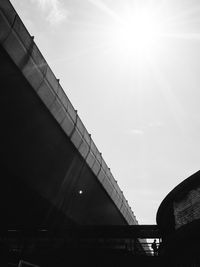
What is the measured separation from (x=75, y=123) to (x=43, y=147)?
182 centimetres

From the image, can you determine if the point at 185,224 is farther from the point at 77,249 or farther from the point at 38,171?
the point at 38,171

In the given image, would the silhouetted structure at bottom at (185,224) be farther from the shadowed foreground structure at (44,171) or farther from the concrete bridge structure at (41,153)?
the concrete bridge structure at (41,153)

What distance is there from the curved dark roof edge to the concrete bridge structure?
15.2ft

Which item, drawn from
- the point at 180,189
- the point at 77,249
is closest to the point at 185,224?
the point at 180,189

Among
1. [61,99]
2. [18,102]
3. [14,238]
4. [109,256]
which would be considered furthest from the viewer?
[14,238]

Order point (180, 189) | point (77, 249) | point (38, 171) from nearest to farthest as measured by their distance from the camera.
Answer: point (180, 189), point (38, 171), point (77, 249)

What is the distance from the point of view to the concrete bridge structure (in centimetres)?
963

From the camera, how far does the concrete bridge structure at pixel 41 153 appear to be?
963 centimetres

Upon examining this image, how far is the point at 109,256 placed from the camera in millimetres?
13812

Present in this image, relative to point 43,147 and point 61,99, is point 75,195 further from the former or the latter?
point 61,99

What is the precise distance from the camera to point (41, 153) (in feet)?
43.3

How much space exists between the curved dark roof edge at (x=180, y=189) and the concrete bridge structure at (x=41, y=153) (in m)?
4.63

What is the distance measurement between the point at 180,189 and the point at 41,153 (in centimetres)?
660

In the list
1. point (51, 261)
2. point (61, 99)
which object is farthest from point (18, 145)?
point (51, 261)
